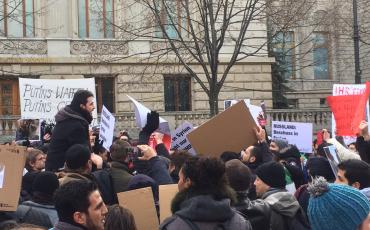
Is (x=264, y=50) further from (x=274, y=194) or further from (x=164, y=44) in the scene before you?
(x=274, y=194)

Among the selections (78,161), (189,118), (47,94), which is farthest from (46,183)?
(189,118)

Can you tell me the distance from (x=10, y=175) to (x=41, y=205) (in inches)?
13.3

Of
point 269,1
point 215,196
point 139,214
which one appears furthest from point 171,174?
point 269,1

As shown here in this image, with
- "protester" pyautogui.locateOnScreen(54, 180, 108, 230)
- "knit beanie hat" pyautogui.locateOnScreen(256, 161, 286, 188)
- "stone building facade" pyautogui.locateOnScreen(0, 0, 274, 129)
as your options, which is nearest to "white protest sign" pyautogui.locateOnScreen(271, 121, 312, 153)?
"knit beanie hat" pyautogui.locateOnScreen(256, 161, 286, 188)

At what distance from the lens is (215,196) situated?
12.1ft

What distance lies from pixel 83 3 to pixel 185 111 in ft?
20.6

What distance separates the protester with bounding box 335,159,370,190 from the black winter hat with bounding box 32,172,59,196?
7.33 ft

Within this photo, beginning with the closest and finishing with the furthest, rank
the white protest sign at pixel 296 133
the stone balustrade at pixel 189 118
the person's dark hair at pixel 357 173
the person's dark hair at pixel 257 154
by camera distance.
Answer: the person's dark hair at pixel 357 173 → the person's dark hair at pixel 257 154 → the white protest sign at pixel 296 133 → the stone balustrade at pixel 189 118

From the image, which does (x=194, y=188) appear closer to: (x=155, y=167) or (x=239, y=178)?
(x=239, y=178)

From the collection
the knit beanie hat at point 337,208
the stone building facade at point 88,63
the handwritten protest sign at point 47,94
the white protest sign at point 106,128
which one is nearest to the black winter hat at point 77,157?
the knit beanie hat at point 337,208

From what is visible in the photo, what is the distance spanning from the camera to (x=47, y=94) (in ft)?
35.8

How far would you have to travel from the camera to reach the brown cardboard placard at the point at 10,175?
455cm

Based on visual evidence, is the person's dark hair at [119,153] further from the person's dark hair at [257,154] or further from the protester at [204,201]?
the protester at [204,201]

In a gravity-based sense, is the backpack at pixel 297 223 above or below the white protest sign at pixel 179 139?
below
